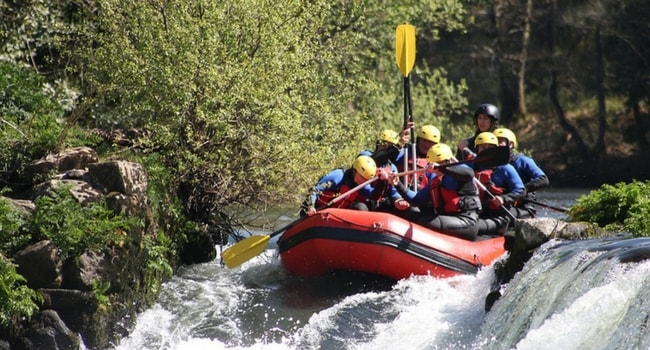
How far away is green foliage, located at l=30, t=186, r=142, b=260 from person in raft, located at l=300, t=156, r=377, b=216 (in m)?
2.96

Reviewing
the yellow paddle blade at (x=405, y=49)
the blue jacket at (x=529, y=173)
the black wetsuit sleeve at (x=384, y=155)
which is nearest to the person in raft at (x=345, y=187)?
the black wetsuit sleeve at (x=384, y=155)

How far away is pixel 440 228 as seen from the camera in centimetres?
1276

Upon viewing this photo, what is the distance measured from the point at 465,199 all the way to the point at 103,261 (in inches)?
165

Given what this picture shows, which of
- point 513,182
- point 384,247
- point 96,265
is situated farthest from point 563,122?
point 96,265

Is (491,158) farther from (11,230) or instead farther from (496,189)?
(11,230)

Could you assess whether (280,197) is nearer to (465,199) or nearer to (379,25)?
(465,199)

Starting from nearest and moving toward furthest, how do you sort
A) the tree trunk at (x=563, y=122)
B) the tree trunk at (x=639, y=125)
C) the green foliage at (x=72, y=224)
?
1. the green foliage at (x=72, y=224)
2. the tree trunk at (x=563, y=122)
3. the tree trunk at (x=639, y=125)

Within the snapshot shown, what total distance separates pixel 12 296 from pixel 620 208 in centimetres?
578

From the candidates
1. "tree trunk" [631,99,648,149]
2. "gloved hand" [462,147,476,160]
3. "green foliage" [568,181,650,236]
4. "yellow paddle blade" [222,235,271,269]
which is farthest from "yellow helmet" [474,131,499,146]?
"tree trunk" [631,99,648,149]

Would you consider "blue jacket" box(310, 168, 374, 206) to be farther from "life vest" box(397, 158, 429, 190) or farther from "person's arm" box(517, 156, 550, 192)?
"person's arm" box(517, 156, 550, 192)

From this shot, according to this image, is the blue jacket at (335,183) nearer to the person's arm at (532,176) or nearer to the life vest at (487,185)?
the life vest at (487,185)

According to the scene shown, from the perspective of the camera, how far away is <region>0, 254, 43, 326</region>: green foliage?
955cm

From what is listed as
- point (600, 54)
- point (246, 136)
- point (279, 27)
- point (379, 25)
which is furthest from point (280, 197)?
point (600, 54)

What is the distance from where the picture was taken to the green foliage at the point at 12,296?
955cm
